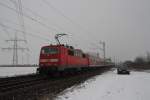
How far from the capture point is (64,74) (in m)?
23.5

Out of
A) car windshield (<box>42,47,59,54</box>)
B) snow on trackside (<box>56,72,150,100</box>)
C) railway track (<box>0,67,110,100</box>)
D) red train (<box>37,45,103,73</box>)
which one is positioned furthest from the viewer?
car windshield (<box>42,47,59,54</box>)

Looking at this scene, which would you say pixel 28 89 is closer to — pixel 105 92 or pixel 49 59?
pixel 105 92

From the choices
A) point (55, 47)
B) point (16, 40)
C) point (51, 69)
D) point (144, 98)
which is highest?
point (16, 40)

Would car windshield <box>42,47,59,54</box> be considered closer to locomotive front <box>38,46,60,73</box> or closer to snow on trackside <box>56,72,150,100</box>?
locomotive front <box>38,46,60,73</box>

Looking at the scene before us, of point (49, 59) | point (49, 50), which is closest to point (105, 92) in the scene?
point (49, 59)

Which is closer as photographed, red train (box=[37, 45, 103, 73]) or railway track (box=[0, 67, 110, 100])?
railway track (box=[0, 67, 110, 100])

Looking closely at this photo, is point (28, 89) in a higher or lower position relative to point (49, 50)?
lower

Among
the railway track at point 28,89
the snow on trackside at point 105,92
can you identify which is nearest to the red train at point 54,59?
the railway track at point 28,89

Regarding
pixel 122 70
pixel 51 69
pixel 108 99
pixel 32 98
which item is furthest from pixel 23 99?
pixel 122 70

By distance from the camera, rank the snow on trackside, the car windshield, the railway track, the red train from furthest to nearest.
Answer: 1. the car windshield
2. the red train
3. the snow on trackside
4. the railway track

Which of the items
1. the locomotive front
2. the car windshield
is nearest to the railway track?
the locomotive front

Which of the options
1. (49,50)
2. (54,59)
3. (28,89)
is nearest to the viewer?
(28,89)

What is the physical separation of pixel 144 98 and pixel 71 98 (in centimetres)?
411

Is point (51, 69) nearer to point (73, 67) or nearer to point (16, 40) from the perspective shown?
point (73, 67)
